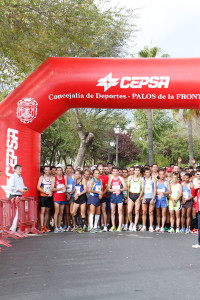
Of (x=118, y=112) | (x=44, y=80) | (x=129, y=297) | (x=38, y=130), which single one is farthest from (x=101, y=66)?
(x=118, y=112)

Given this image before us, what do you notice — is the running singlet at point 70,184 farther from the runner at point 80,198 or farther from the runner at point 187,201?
the runner at point 187,201

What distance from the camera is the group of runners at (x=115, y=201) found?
38.3ft

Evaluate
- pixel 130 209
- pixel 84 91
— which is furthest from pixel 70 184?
pixel 84 91

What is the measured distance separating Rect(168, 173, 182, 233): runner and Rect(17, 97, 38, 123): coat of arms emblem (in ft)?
14.6

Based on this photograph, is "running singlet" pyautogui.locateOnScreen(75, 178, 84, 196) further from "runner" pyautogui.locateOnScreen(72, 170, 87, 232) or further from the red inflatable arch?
the red inflatable arch

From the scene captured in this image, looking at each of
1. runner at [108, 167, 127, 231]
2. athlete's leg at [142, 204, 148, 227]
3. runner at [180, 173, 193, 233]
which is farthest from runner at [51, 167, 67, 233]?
runner at [180, 173, 193, 233]

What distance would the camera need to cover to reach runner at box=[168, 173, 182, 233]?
11.8 m

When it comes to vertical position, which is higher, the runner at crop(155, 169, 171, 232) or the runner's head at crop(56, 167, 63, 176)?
the runner's head at crop(56, 167, 63, 176)

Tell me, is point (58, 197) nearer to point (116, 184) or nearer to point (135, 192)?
point (116, 184)

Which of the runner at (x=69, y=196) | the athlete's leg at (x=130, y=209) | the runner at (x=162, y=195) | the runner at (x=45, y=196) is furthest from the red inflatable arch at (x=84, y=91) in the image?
the athlete's leg at (x=130, y=209)

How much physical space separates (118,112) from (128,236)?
18.1 meters

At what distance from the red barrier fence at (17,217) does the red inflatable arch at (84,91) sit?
Answer: 0.44 meters

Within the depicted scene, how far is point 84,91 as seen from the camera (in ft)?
35.7

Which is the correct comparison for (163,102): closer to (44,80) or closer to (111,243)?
(44,80)
